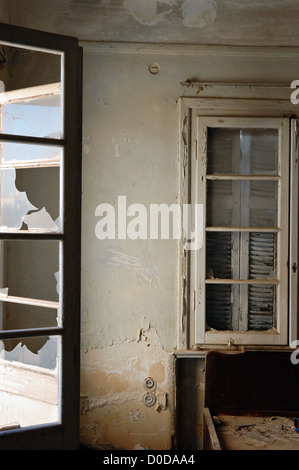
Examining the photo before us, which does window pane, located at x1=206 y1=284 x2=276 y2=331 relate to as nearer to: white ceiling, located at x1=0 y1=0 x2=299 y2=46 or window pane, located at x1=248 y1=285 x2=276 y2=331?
window pane, located at x1=248 y1=285 x2=276 y2=331

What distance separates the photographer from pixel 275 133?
2943mm

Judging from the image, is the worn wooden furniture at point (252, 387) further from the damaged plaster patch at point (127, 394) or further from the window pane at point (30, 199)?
the window pane at point (30, 199)

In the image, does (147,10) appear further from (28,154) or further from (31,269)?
(31,269)

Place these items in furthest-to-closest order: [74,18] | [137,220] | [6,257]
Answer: [137,220], [74,18], [6,257]

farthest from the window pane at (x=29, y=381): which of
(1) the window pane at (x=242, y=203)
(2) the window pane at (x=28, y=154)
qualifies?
(1) the window pane at (x=242, y=203)

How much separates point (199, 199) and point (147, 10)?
122 cm

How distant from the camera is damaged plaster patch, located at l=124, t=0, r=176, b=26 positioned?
8.89 feet

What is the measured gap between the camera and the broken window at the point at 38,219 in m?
1.84

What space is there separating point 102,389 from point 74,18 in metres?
2.41

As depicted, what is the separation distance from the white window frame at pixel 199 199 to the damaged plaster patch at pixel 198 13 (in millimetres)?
460

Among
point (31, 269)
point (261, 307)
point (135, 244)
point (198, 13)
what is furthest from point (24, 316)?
point (198, 13)

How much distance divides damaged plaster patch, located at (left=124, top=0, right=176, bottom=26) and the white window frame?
0.51 metres

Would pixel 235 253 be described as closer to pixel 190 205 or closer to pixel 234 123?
pixel 190 205

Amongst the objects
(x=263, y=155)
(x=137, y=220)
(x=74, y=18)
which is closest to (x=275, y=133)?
(x=263, y=155)
